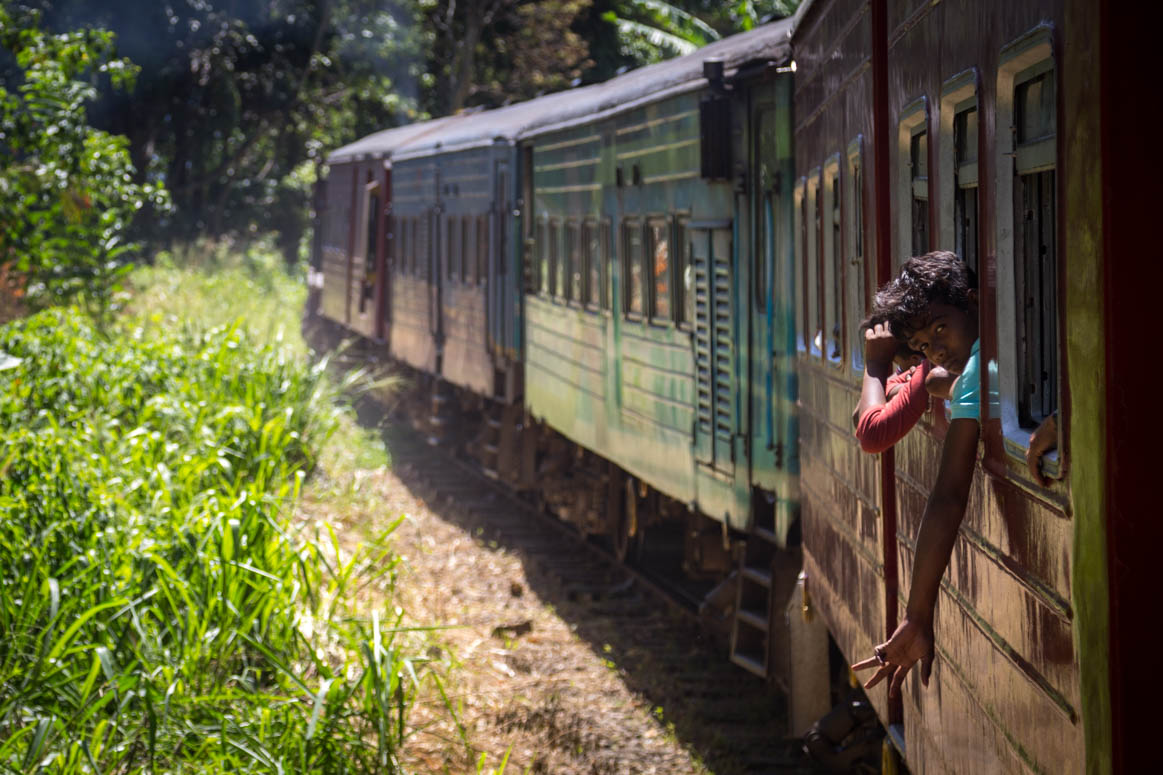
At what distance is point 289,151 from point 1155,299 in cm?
3061

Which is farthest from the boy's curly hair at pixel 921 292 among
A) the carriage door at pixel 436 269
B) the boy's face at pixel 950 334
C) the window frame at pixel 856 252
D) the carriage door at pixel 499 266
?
the carriage door at pixel 436 269

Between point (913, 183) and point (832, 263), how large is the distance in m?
1.50

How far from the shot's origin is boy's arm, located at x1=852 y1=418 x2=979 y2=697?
120 inches

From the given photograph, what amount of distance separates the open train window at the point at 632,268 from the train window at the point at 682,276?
722mm

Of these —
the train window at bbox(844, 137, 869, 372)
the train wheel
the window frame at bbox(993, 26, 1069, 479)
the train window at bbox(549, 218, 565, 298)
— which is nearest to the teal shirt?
the window frame at bbox(993, 26, 1069, 479)

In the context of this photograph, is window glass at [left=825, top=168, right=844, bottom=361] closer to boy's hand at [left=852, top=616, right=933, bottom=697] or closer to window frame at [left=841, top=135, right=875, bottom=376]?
window frame at [left=841, top=135, right=875, bottom=376]

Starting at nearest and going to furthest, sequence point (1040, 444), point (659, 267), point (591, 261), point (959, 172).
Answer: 1. point (1040, 444)
2. point (959, 172)
3. point (659, 267)
4. point (591, 261)

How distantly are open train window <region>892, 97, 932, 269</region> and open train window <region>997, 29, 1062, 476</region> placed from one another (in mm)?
932

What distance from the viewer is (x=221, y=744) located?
17.4ft

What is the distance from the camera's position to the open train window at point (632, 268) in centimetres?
902

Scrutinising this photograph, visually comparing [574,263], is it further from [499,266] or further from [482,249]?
[482,249]

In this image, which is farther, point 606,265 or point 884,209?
point 606,265

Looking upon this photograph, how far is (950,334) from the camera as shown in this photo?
320 cm

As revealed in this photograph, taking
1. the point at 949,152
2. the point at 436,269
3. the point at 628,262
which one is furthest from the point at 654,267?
the point at 436,269
